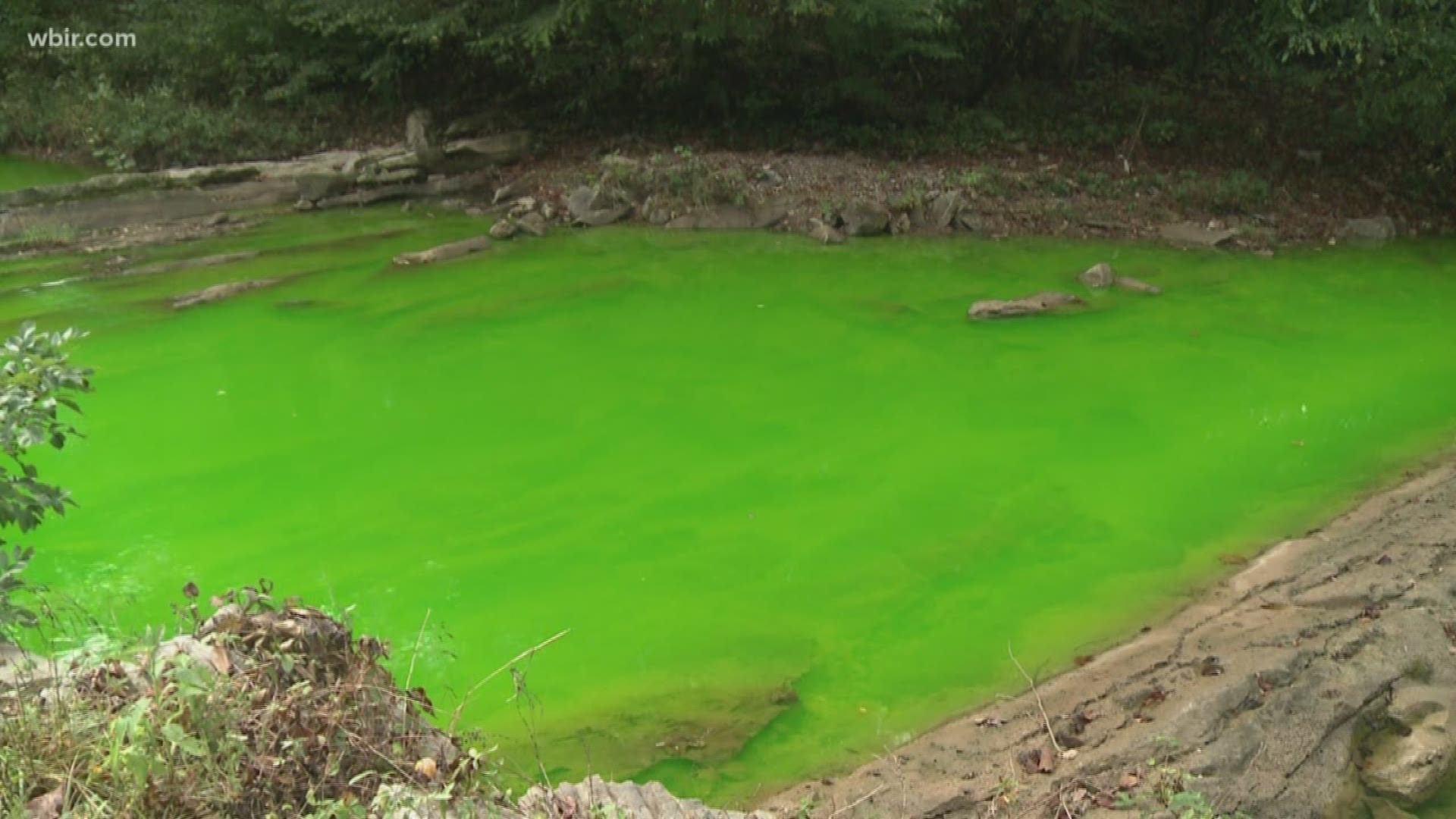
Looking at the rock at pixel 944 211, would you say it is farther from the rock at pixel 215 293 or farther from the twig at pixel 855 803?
the twig at pixel 855 803

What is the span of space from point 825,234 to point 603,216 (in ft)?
6.66

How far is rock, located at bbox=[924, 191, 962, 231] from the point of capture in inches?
388

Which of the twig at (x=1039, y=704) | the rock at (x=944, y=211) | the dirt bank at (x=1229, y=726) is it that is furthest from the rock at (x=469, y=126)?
the dirt bank at (x=1229, y=726)

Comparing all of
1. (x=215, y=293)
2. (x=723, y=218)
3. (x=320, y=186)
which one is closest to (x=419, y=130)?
(x=320, y=186)

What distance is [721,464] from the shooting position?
5.35 meters

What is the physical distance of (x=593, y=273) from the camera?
28.3ft

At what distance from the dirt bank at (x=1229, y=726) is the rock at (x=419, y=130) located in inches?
411

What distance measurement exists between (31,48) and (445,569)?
1398cm

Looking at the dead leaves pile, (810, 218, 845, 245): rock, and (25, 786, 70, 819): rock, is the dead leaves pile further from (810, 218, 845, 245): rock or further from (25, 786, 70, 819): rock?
(810, 218, 845, 245): rock

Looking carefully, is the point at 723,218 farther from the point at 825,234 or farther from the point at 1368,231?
the point at 1368,231

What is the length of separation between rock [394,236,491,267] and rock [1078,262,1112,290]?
4.59m

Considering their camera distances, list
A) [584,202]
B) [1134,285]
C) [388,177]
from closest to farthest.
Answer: [1134,285]
[584,202]
[388,177]

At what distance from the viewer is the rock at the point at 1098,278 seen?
8086mm

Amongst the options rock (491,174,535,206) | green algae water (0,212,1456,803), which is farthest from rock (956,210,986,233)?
rock (491,174,535,206)
